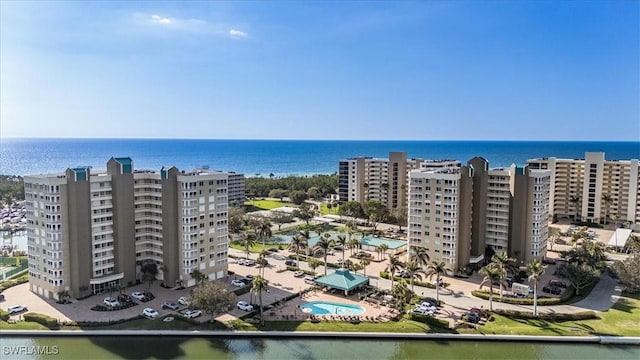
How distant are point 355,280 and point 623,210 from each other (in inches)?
2412

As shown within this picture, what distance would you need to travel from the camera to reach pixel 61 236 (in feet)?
143

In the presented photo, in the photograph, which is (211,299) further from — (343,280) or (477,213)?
(477,213)

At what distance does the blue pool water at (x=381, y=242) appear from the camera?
6481cm

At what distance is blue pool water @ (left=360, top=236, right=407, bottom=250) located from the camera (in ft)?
213

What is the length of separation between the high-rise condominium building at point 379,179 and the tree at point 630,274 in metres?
44.7

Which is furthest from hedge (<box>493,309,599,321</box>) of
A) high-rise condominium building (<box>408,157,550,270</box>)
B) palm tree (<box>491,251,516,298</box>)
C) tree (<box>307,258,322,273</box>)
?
tree (<box>307,258,322,273</box>)

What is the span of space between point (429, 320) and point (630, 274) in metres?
22.7

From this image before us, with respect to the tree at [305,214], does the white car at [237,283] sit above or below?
below

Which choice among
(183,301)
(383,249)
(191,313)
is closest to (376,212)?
(383,249)

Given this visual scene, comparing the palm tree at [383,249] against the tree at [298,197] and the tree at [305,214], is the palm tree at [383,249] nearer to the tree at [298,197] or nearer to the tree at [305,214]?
the tree at [305,214]

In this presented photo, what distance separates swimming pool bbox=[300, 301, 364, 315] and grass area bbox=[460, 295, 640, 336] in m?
9.92

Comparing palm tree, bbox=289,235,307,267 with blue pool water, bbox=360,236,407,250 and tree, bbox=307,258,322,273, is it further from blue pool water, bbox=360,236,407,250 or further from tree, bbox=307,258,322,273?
blue pool water, bbox=360,236,407,250

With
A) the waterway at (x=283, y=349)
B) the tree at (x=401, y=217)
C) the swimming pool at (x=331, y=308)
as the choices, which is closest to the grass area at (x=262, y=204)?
the tree at (x=401, y=217)

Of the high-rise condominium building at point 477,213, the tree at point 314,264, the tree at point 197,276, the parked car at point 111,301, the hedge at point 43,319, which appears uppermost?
the high-rise condominium building at point 477,213
